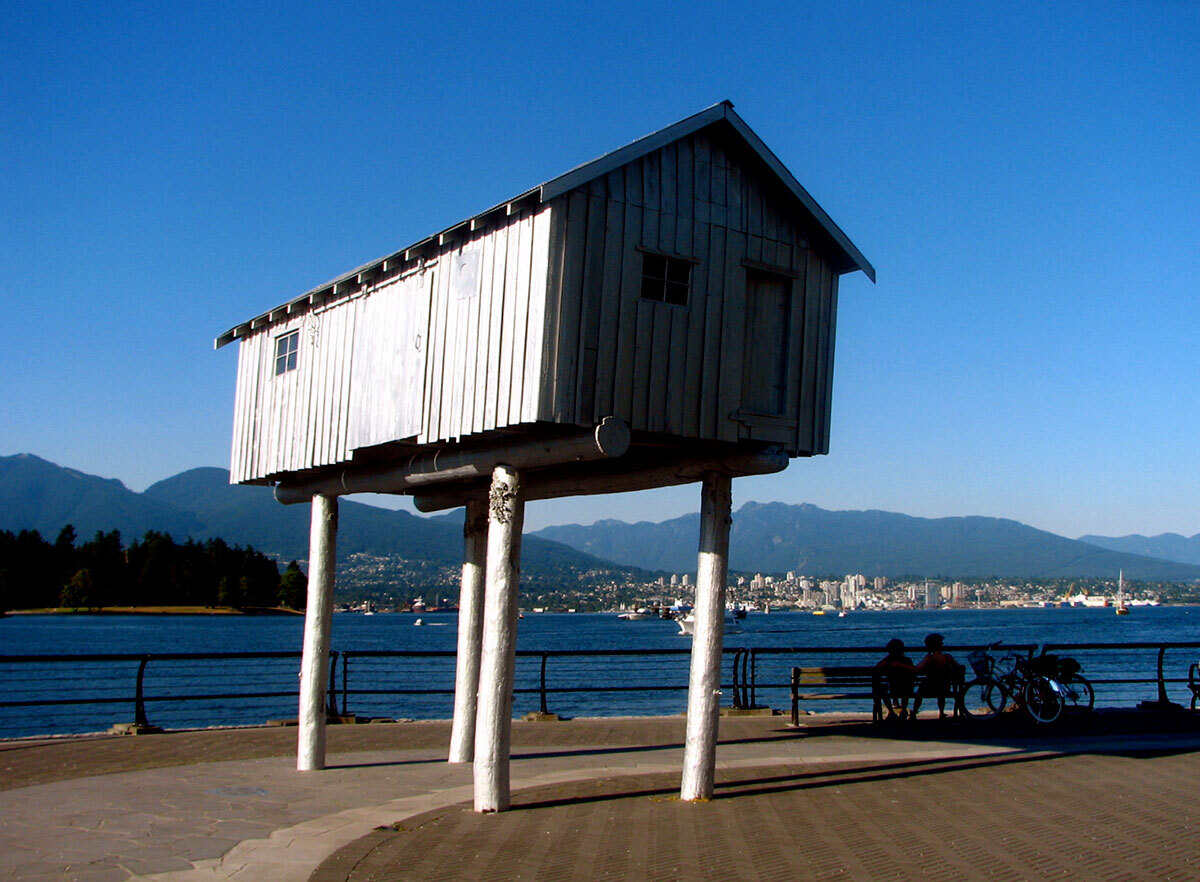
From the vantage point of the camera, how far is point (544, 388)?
9.91 metres

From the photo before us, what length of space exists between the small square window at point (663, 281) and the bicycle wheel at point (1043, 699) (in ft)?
31.5

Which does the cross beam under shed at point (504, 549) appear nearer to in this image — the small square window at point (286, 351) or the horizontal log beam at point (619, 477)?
the horizontal log beam at point (619, 477)

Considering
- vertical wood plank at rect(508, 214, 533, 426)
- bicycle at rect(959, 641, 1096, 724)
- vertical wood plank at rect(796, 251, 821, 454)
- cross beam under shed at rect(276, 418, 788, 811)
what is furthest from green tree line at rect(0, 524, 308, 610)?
vertical wood plank at rect(796, 251, 821, 454)

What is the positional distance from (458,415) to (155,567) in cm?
14206

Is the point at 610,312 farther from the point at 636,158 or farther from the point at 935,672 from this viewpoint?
the point at 935,672

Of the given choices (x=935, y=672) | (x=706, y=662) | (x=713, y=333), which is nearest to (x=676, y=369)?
(x=713, y=333)

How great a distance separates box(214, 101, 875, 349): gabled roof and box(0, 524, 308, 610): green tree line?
137124 mm

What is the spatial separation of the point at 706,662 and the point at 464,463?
3.26 meters

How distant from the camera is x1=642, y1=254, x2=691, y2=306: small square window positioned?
10.8 metres

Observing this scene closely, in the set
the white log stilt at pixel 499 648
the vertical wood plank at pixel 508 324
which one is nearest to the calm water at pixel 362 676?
the white log stilt at pixel 499 648

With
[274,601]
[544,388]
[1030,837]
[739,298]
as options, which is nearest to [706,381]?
[739,298]

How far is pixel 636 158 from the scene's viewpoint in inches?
418

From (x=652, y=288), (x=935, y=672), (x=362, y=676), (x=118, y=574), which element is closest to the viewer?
(x=652, y=288)

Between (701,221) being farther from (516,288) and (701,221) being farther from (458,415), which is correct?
(458,415)
